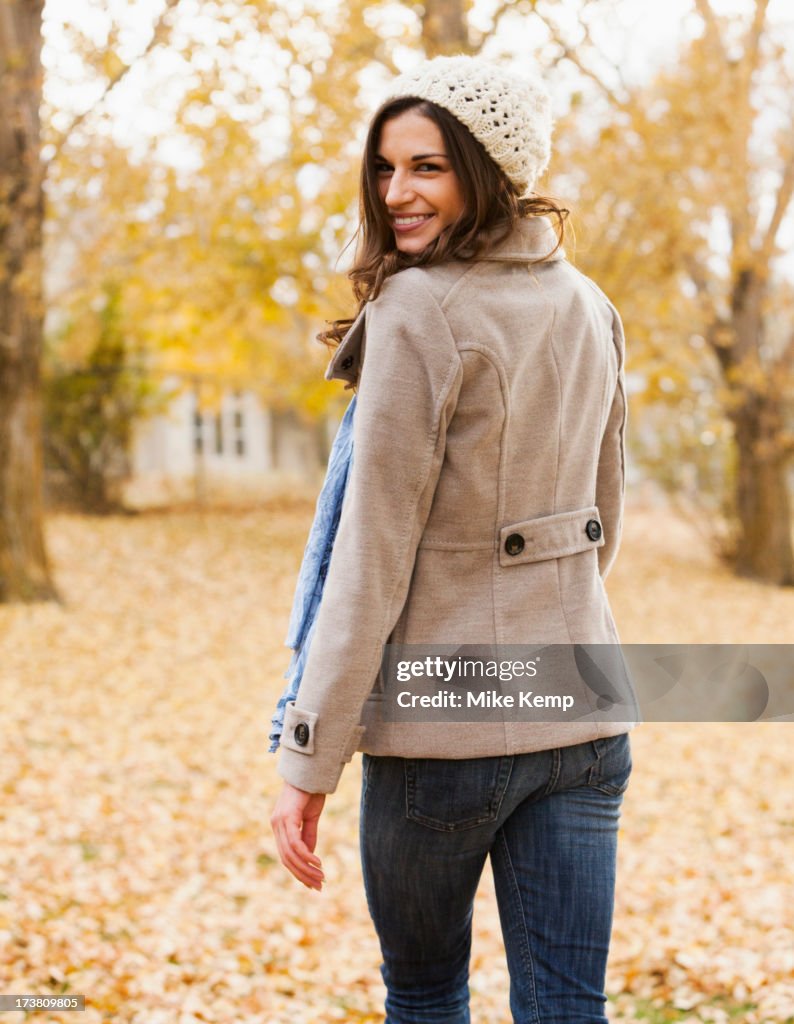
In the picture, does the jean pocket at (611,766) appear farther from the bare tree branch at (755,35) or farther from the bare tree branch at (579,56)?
the bare tree branch at (755,35)

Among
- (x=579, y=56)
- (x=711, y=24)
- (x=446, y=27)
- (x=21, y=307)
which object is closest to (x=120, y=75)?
(x=21, y=307)

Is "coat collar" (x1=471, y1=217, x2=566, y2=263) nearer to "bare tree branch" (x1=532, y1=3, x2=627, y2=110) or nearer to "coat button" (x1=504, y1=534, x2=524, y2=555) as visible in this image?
"coat button" (x1=504, y1=534, x2=524, y2=555)

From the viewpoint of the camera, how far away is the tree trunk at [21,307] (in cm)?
865

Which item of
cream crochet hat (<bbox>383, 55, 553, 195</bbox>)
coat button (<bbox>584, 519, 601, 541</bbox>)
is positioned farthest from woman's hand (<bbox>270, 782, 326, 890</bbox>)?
cream crochet hat (<bbox>383, 55, 553, 195</bbox>)

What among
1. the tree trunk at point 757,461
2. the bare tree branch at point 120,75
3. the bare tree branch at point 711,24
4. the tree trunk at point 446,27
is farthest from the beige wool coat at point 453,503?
the tree trunk at point 757,461

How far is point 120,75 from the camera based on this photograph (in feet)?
27.9

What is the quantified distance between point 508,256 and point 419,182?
0.17 metres

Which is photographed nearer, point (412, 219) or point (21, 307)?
point (412, 219)

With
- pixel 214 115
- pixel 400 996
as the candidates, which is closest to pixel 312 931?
pixel 400 996

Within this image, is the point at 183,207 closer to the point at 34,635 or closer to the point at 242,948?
the point at 34,635

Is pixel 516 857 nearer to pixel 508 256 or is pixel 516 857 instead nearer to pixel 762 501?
pixel 508 256

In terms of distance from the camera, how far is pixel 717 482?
15094 millimetres

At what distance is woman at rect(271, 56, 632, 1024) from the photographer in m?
1.53

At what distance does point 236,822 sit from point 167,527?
10412 millimetres
